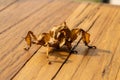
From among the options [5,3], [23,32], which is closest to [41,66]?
[23,32]

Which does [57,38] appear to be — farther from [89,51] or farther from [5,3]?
[5,3]

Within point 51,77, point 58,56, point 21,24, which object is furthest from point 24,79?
point 21,24

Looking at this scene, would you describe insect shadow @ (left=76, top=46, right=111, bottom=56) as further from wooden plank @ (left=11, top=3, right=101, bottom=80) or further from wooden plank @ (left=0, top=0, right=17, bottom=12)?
wooden plank @ (left=0, top=0, right=17, bottom=12)

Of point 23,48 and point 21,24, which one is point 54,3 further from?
point 23,48

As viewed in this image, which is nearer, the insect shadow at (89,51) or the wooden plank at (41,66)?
the wooden plank at (41,66)

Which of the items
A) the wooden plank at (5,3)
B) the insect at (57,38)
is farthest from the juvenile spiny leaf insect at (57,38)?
the wooden plank at (5,3)

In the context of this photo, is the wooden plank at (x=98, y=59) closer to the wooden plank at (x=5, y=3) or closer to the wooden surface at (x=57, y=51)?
the wooden surface at (x=57, y=51)

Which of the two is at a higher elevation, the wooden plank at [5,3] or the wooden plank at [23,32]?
the wooden plank at [5,3]

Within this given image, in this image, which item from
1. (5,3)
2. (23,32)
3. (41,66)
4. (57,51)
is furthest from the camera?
(5,3)
